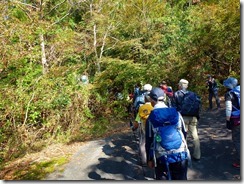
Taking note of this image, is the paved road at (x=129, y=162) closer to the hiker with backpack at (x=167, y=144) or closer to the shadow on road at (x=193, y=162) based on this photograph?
the shadow on road at (x=193, y=162)

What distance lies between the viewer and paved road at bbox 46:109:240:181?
468 cm

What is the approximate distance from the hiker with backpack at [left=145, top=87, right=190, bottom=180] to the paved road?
1.61m

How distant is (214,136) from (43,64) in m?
6.18

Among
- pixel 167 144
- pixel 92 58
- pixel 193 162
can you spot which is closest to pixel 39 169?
pixel 193 162

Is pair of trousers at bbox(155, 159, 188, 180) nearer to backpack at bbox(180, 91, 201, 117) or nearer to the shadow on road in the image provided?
the shadow on road

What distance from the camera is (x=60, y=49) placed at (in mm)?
9891

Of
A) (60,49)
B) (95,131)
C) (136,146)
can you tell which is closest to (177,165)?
(136,146)

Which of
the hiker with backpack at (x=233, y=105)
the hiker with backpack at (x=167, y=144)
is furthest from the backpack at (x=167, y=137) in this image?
the hiker with backpack at (x=233, y=105)

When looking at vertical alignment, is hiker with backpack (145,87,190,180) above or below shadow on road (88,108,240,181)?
above

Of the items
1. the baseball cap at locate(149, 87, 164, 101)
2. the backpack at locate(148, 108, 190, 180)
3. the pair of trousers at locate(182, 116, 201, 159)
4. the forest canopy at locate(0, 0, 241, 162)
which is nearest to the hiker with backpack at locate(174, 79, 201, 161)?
the pair of trousers at locate(182, 116, 201, 159)

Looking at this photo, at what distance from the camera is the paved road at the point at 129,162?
4684 millimetres

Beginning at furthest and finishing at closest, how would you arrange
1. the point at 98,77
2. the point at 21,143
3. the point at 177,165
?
the point at 98,77
the point at 21,143
the point at 177,165

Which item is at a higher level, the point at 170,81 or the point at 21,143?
the point at 170,81

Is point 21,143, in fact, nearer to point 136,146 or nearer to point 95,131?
point 95,131
